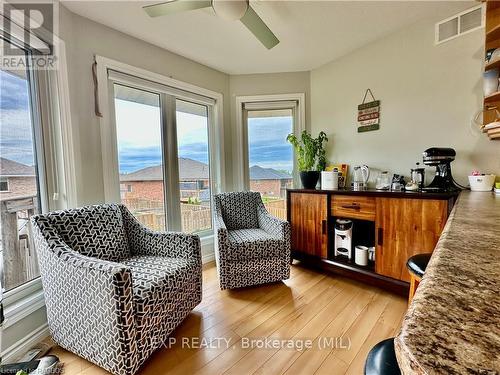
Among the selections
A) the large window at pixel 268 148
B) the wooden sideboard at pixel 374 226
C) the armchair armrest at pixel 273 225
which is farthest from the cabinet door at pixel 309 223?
→ the large window at pixel 268 148

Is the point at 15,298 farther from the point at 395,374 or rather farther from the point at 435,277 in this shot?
the point at 435,277

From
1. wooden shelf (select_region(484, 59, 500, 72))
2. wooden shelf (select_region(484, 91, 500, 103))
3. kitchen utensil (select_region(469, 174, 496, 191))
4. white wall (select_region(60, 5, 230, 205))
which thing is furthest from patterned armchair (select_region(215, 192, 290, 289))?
wooden shelf (select_region(484, 59, 500, 72))

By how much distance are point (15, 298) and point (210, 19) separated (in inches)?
95.6

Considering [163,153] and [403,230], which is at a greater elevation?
[163,153]

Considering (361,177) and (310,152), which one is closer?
(361,177)

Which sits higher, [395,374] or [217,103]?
[217,103]

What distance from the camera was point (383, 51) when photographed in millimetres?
2279

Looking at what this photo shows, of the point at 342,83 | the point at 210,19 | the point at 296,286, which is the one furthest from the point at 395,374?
the point at 342,83

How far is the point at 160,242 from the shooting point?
1.77 m

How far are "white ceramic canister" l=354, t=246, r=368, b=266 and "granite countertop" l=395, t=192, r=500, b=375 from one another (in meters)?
1.73

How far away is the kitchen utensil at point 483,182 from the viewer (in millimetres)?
1683

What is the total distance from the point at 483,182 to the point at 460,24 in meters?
1.26

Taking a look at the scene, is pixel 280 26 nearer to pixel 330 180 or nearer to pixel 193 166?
pixel 330 180

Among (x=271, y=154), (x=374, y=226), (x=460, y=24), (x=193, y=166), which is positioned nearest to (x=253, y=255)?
(x=374, y=226)
